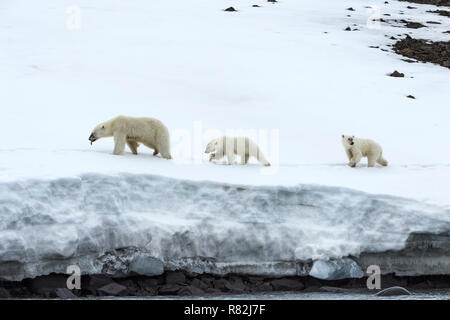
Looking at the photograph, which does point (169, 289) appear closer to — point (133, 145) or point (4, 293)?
point (4, 293)

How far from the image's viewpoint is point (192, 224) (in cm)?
961

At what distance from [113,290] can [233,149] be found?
363 centimetres

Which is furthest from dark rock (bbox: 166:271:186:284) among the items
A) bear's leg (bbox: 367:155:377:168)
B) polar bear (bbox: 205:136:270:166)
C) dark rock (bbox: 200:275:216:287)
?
bear's leg (bbox: 367:155:377:168)

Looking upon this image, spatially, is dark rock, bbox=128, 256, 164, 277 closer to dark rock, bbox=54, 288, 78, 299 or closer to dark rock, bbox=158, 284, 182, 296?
dark rock, bbox=158, 284, 182, 296

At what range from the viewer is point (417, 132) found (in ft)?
53.6

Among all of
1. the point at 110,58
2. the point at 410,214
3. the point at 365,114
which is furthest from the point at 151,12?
the point at 410,214

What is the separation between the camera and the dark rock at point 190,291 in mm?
9102

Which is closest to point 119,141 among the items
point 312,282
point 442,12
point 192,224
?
point 192,224

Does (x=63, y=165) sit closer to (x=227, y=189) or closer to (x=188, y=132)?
(x=227, y=189)

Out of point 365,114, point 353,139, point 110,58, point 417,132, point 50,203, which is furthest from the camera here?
point 110,58

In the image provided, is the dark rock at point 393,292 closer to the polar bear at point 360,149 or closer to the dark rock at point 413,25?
the polar bear at point 360,149

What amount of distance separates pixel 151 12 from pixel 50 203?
64.8 ft

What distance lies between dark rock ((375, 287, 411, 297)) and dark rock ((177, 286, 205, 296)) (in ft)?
7.61

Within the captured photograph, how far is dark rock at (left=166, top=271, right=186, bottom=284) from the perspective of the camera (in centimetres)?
933
